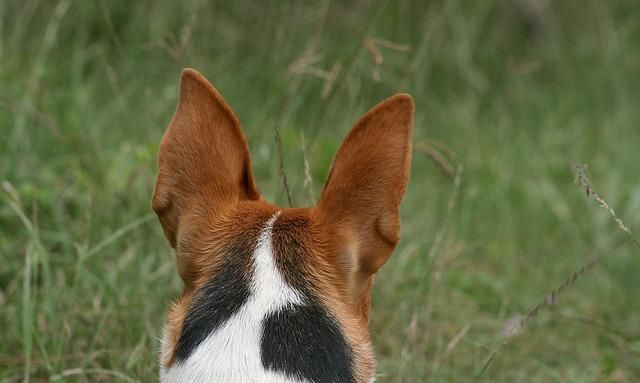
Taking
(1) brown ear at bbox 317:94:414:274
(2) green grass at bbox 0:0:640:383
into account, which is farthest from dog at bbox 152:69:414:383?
(2) green grass at bbox 0:0:640:383

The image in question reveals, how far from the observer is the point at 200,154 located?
2.30 metres

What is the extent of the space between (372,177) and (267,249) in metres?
0.28

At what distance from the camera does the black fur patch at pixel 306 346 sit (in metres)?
2.06

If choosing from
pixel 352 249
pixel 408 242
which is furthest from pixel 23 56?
pixel 352 249

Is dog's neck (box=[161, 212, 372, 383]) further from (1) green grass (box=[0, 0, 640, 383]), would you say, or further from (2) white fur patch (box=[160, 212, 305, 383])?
(1) green grass (box=[0, 0, 640, 383])

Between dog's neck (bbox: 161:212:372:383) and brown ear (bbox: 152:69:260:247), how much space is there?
17cm

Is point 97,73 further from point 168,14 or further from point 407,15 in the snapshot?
point 407,15

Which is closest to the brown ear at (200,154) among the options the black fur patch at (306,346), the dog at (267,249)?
the dog at (267,249)

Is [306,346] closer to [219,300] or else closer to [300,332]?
[300,332]

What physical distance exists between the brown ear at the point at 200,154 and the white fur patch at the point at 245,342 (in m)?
0.22

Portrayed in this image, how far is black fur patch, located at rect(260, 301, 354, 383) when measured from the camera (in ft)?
6.76

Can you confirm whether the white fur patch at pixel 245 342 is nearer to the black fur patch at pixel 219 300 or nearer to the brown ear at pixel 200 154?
the black fur patch at pixel 219 300

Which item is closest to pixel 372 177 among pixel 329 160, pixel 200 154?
pixel 200 154

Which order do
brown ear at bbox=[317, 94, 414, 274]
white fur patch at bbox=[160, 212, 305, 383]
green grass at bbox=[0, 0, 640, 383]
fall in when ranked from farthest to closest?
green grass at bbox=[0, 0, 640, 383], brown ear at bbox=[317, 94, 414, 274], white fur patch at bbox=[160, 212, 305, 383]
